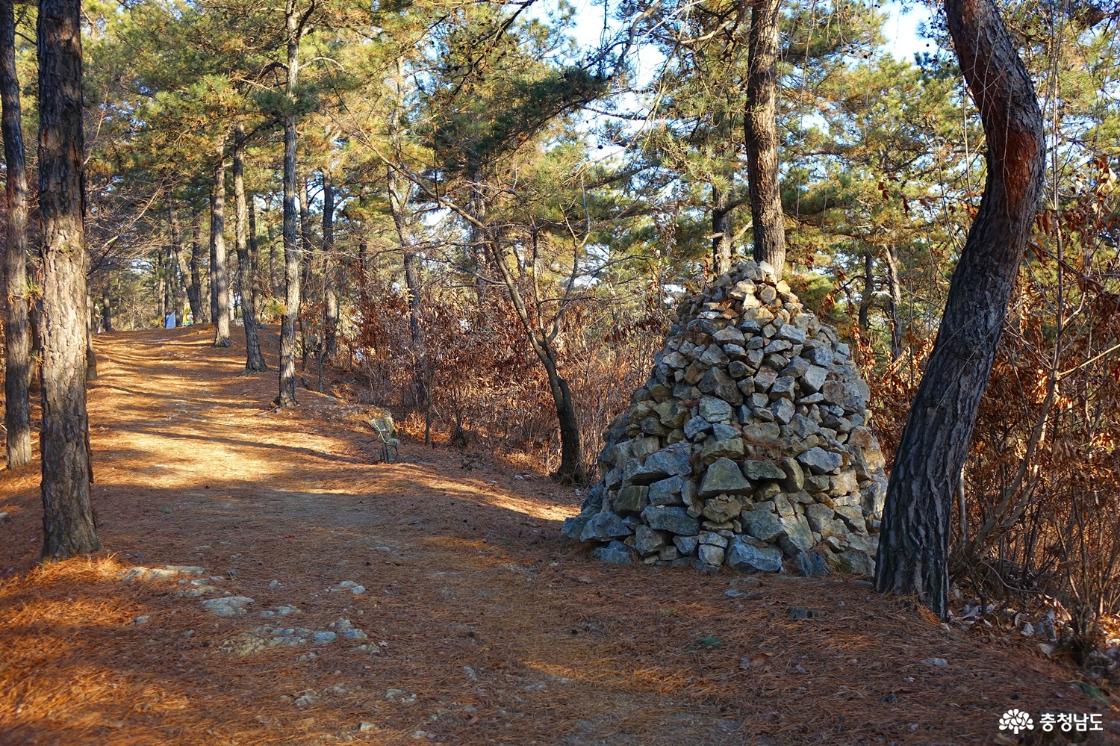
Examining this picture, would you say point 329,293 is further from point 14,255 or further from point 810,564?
point 810,564

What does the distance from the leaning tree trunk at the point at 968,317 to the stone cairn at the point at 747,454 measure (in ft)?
3.62

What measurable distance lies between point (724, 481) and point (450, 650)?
2.56 metres

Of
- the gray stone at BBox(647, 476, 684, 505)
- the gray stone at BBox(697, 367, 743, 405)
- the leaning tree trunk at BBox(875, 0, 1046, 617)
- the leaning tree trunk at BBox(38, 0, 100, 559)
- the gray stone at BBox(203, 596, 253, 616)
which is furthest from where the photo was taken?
the gray stone at BBox(697, 367, 743, 405)

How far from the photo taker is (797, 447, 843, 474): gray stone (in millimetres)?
5895

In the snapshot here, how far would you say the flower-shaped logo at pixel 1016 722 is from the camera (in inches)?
121

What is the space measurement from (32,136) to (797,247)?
18.2 m

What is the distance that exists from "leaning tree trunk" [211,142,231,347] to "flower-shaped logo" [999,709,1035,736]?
63.7 feet

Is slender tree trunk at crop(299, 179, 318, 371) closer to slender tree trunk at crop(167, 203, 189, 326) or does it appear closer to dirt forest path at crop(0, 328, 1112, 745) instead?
slender tree trunk at crop(167, 203, 189, 326)

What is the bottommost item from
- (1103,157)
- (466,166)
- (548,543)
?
(548,543)

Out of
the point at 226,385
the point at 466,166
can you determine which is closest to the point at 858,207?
the point at 466,166

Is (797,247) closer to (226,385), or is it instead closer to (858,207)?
(858,207)

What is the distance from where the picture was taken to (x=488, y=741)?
3299 mm

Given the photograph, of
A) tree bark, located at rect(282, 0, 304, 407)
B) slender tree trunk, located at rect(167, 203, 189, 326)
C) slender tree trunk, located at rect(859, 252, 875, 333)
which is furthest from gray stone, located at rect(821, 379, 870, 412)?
slender tree trunk, located at rect(167, 203, 189, 326)

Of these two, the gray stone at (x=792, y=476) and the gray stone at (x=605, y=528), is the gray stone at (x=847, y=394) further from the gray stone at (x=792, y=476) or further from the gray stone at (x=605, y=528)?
the gray stone at (x=605, y=528)
